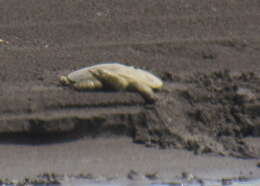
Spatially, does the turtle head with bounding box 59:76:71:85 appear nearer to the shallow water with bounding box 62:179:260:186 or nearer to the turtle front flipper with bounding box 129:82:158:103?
the turtle front flipper with bounding box 129:82:158:103

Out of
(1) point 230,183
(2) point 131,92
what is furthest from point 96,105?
(1) point 230,183

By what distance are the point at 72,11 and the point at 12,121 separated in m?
2.58

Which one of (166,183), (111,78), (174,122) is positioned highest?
(111,78)

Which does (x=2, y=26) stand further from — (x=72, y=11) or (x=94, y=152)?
(x=94, y=152)

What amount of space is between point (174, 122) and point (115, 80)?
652 mm

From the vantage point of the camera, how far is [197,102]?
262 inches

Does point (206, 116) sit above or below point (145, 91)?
below

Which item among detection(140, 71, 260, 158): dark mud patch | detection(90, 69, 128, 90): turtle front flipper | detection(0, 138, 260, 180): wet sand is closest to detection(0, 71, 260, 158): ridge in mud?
detection(140, 71, 260, 158): dark mud patch

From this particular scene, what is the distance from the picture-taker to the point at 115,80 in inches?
259

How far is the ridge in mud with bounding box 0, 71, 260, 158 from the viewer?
20.6 feet

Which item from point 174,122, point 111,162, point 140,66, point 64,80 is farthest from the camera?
point 140,66

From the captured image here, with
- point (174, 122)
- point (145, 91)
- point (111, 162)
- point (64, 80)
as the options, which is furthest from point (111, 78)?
point (111, 162)

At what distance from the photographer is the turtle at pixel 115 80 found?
21.5ft

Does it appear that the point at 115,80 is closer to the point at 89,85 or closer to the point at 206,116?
the point at 89,85
